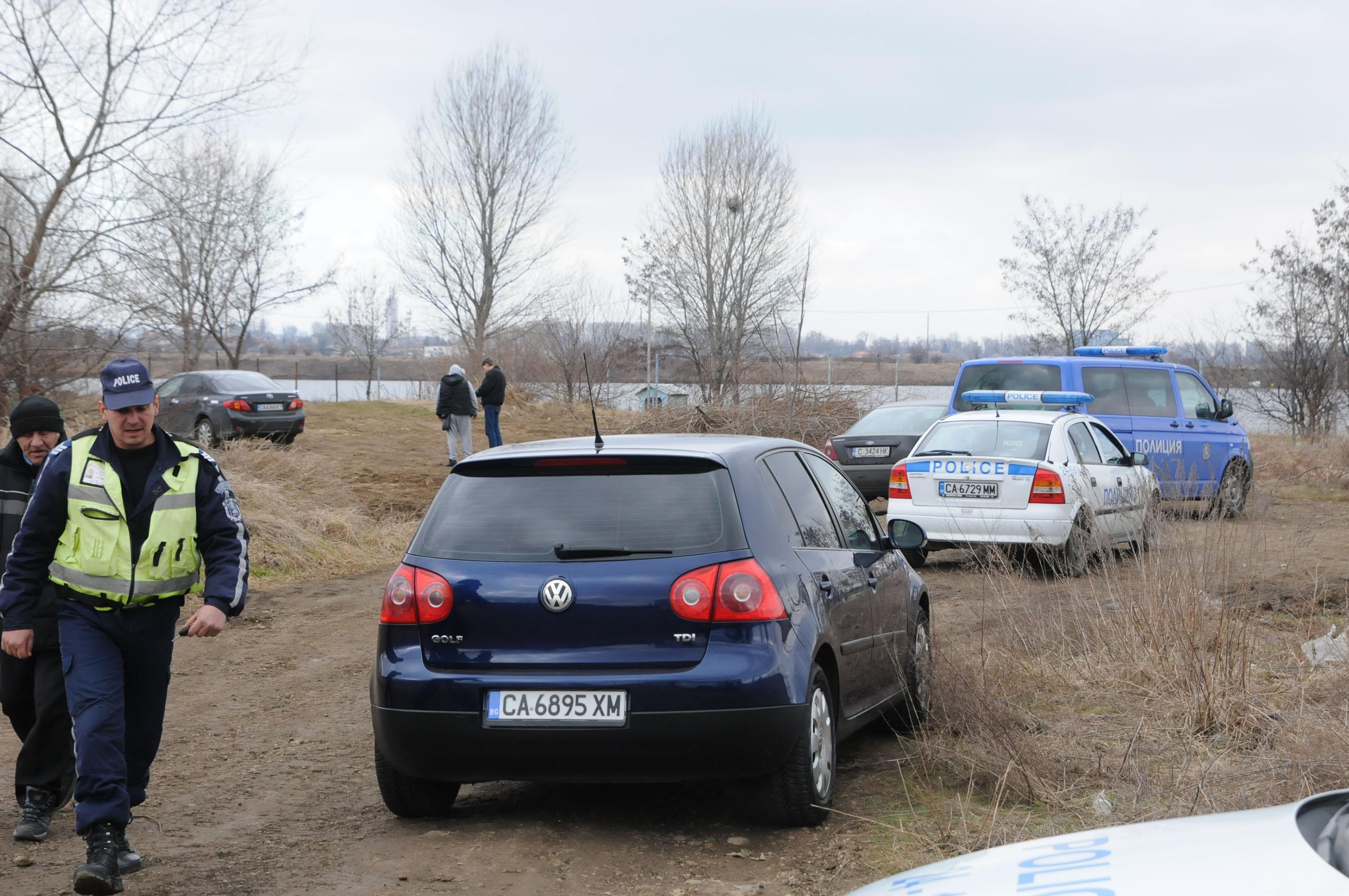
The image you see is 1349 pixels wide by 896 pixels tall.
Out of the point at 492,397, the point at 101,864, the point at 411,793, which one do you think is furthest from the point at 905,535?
the point at 492,397

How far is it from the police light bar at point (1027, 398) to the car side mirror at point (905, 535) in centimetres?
819

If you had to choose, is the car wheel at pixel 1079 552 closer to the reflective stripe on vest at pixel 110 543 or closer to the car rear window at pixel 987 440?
the car rear window at pixel 987 440

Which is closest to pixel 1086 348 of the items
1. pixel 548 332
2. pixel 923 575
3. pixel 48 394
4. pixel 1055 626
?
pixel 923 575

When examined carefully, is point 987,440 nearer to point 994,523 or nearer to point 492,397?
point 994,523

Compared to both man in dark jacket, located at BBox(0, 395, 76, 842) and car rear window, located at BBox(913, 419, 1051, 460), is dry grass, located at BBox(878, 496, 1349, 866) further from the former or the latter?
car rear window, located at BBox(913, 419, 1051, 460)

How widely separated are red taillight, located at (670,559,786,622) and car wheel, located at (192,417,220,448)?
17.5 metres

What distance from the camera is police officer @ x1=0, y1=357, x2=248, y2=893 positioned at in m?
4.51

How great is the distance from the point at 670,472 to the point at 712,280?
124 feet

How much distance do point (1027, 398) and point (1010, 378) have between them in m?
0.83

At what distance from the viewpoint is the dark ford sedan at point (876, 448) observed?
626 inches

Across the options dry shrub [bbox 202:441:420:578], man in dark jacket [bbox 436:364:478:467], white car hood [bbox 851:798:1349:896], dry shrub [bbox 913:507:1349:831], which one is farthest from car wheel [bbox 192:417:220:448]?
white car hood [bbox 851:798:1349:896]

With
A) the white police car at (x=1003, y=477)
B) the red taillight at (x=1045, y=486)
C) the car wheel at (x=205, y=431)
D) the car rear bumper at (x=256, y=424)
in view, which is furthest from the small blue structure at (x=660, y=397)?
the red taillight at (x=1045, y=486)

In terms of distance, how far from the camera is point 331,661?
29.4ft

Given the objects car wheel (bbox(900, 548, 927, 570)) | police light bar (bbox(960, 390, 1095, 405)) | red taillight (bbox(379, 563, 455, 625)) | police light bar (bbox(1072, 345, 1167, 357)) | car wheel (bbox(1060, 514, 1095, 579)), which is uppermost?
police light bar (bbox(1072, 345, 1167, 357))
